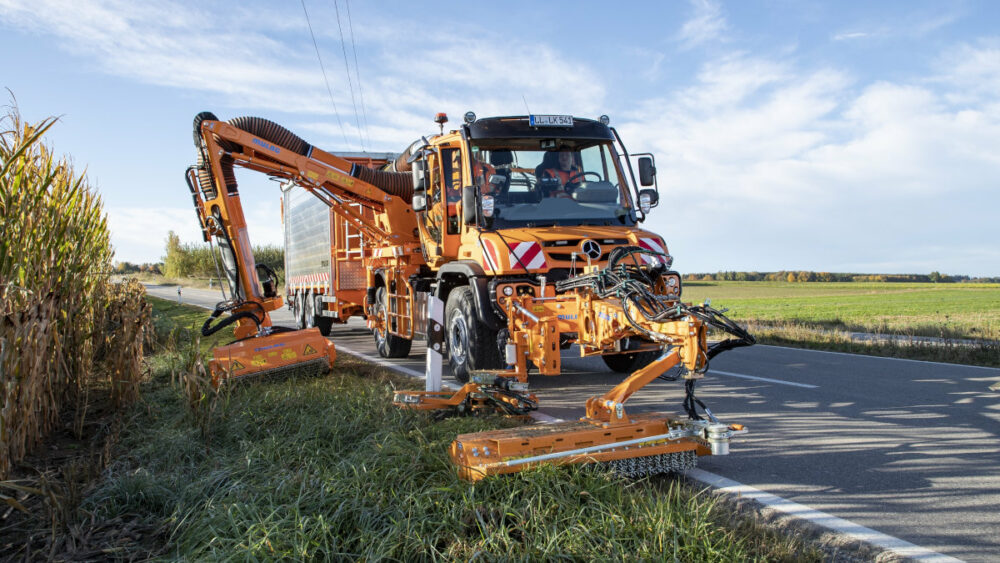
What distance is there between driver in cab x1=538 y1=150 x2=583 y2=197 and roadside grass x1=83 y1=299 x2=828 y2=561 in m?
3.84

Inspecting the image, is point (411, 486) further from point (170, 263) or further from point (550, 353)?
point (170, 263)

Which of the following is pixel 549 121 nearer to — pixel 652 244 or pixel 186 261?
pixel 652 244

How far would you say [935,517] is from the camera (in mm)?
3467

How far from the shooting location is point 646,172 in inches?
323

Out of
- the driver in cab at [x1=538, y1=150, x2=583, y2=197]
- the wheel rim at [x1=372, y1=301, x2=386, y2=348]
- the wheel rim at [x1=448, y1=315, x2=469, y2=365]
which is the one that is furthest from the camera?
the wheel rim at [x1=372, y1=301, x2=386, y2=348]

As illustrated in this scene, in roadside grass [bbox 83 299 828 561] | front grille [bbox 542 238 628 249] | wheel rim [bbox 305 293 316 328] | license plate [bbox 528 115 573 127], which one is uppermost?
license plate [bbox 528 115 573 127]

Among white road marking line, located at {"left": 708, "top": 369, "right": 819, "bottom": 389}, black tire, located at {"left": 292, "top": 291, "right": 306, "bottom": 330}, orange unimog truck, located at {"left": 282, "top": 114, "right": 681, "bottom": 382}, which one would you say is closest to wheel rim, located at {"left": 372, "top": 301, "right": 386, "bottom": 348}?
orange unimog truck, located at {"left": 282, "top": 114, "right": 681, "bottom": 382}

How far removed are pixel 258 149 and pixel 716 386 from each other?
6.63 metres

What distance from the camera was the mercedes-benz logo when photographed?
23.3 ft

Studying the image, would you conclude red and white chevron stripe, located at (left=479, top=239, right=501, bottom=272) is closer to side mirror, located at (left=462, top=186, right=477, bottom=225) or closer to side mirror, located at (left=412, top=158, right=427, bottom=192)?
side mirror, located at (left=462, top=186, right=477, bottom=225)

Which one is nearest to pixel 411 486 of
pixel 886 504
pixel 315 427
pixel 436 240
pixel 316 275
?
pixel 315 427

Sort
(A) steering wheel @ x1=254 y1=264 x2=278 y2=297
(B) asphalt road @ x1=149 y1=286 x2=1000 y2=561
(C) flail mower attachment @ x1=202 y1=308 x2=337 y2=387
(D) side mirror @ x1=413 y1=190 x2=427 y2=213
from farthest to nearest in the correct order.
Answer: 1. (A) steering wheel @ x1=254 y1=264 x2=278 y2=297
2. (D) side mirror @ x1=413 y1=190 x2=427 y2=213
3. (C) flail mower attachment @ x1=202 y1=308 x2=337 y2=387
4. (B) asphalt road @ x1=149 y1=286 x2=1000 y2=561

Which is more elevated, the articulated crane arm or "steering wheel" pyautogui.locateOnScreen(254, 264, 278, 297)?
the articulated crane arm

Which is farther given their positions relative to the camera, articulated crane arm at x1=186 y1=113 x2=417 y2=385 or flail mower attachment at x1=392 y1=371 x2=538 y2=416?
articulated crane arm at x1=186 y1=113 x2=417 y2=385
